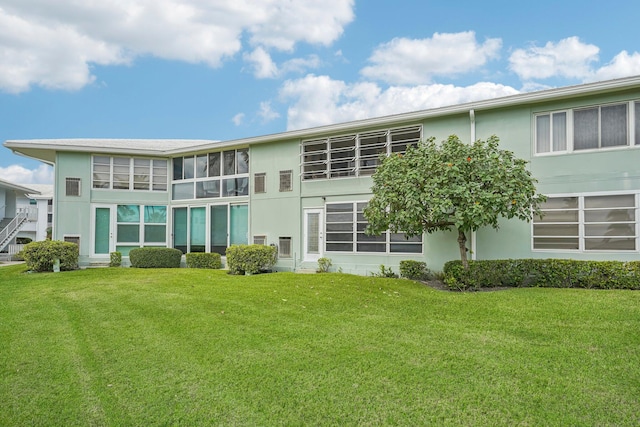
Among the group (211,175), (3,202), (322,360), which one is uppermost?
(211,175)

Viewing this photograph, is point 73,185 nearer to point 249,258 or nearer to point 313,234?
point 249,258

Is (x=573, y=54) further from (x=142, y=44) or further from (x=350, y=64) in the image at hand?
(x=142, y=44)

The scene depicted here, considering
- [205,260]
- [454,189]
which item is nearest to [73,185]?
[205,260]

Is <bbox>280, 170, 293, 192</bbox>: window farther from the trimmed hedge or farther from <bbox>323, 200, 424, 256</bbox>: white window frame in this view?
the trimmed hedge

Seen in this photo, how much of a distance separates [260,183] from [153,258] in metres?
4.79

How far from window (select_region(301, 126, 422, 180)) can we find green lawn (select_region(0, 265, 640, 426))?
5545mm

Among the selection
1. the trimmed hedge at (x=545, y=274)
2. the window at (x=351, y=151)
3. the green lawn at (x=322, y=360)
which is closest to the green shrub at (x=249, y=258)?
the window at (x=351, y=151)

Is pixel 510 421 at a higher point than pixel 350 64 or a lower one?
lower

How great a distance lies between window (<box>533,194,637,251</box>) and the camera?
30.4 feet

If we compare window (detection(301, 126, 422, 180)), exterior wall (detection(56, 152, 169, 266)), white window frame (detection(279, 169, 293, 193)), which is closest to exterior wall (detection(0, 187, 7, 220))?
exterior wall (detection(56, 152, 169, 266))

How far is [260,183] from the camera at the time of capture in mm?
14359

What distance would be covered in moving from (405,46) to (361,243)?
333 inches

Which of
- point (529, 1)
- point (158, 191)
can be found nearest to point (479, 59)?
point (529, 1)

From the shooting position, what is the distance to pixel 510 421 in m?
3.18
